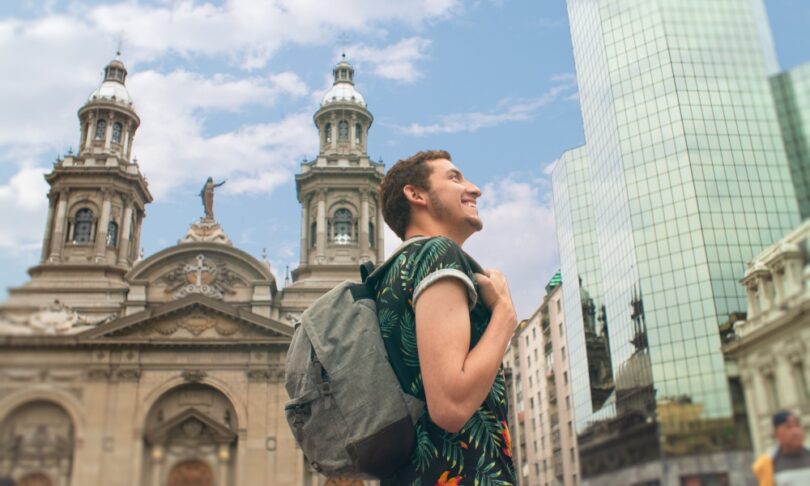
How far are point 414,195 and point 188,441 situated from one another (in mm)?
39706

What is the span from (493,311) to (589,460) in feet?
160

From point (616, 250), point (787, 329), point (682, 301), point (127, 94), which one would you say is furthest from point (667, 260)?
point (127, 94)

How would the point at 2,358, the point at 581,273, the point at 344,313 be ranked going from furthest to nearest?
the point at 581,273 → the point at 2,358 → the point at 344,313

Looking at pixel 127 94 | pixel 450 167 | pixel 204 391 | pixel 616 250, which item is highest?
pixel 127 94

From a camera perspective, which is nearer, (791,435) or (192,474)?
(791,435)

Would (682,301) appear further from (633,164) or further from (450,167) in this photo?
(450,167)

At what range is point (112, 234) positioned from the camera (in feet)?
157

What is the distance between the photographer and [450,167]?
3.46m

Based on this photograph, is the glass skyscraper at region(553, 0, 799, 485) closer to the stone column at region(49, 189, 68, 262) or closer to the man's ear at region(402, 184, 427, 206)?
the man's ear at region(402, 184, 427, 206)

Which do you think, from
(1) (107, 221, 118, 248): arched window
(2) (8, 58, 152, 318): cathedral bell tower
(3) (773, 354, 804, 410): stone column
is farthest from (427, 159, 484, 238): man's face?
(1) (107, 221, 118, 248): arched window

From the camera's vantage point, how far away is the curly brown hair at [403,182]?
11.3ft

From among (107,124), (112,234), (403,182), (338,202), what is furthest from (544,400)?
(403,182)

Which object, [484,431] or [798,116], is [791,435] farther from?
[798,116]

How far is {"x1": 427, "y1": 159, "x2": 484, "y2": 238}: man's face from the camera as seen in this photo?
3367 mm
